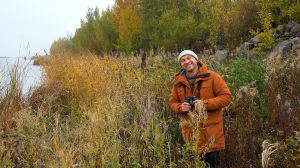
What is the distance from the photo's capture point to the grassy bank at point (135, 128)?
2.27 metres

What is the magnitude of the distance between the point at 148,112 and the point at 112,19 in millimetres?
26152

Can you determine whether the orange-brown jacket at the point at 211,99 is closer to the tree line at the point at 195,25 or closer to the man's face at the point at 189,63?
the man's face at the point at 189,63

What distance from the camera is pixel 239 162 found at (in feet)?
7.98

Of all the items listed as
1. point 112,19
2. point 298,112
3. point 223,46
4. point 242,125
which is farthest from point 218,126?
point 112,19

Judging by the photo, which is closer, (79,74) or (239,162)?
(239,162)

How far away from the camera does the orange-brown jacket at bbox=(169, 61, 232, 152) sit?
2.29 meters

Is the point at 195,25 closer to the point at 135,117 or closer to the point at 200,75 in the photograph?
the point at 135,117

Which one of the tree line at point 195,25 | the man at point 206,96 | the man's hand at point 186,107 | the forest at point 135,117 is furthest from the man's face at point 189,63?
the tree line at point 195,25

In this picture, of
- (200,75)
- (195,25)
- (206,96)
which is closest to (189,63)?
(200,75)

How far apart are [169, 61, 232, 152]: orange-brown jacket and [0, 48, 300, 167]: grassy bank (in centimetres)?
28

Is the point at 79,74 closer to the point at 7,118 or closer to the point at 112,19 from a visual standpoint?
the point at 7,118

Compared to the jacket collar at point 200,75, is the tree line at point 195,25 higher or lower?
higher

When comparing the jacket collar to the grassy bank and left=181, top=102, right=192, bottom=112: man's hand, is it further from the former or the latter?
the grassy bank

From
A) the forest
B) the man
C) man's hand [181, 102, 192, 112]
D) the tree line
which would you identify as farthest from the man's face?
the tree line
